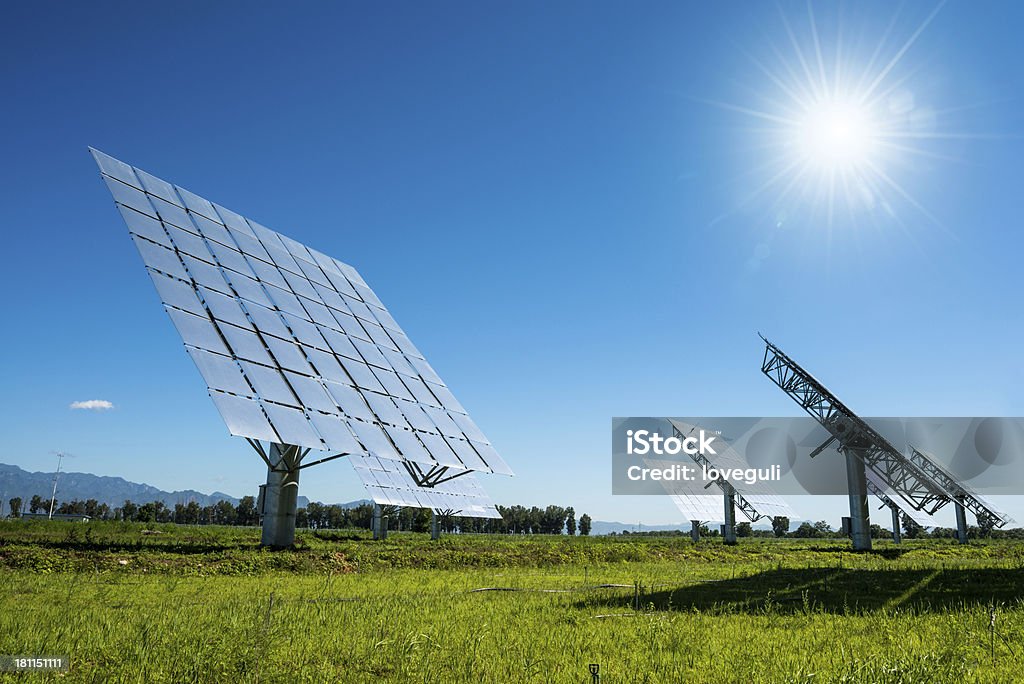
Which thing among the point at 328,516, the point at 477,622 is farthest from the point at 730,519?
the point at 328,516

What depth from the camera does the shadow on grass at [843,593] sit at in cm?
1242

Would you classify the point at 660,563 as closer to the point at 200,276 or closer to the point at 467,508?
the point at 467,508

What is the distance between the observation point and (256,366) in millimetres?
19016

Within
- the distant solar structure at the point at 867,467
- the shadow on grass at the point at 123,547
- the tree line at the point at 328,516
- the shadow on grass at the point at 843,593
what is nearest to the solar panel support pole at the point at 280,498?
the shadow on grass at the point at 123,547

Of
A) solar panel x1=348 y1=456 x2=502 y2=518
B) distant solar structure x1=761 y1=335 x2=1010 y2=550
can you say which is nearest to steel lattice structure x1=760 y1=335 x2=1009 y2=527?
distant solar structure x1=761 y1=335 x2=1010 y2=550

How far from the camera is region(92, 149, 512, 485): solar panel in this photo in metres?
18.0

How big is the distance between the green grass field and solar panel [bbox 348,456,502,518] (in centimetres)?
710

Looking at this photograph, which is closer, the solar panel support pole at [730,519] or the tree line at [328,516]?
the solar panel support pole at [730,519]

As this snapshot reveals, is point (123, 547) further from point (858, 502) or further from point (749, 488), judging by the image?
point (749, 488)

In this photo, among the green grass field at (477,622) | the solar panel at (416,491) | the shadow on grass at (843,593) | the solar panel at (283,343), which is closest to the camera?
the green grass field at (477,622)

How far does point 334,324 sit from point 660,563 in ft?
59.2

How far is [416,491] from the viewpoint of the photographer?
35.1m

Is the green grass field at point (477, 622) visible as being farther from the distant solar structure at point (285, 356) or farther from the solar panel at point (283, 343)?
the solar panel at point (283, 343)

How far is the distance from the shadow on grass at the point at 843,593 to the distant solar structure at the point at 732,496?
100 ft
